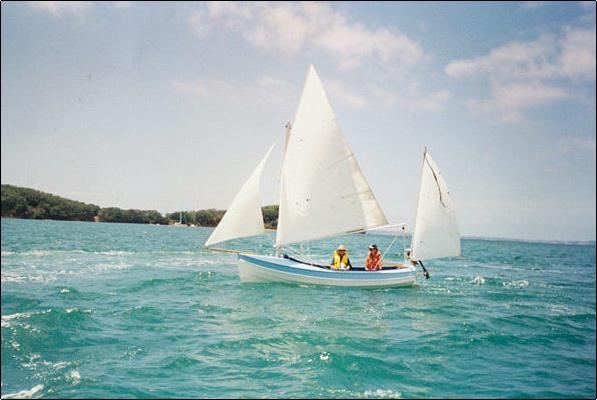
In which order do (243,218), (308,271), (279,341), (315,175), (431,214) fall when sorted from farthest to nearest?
(431,214) < (315,175) < (308,271) < (243,218) < (279,341)

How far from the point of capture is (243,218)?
23.2 meters

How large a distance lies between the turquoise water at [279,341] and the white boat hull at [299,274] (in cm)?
57

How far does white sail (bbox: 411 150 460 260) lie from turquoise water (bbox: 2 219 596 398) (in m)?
4.52

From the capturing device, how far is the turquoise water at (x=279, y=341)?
9.40m

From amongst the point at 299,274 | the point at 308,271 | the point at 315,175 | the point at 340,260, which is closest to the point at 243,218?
the point at 299,274

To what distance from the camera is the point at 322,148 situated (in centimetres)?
2422

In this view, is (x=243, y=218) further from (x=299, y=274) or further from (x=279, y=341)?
(x=279, y=341)

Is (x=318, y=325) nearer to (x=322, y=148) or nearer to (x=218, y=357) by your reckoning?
(x=218, y=357)

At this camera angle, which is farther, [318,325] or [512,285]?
[512,285]

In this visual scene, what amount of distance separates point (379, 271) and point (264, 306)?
29.0 feet


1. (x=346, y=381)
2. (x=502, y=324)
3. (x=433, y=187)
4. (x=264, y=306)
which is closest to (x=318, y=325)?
(x=264, y=306)

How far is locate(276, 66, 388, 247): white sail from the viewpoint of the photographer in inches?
945

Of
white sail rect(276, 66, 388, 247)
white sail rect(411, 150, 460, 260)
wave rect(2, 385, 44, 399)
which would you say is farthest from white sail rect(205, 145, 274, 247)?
wave rect(2, 385, 44, 399)

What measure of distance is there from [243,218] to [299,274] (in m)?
4.73
